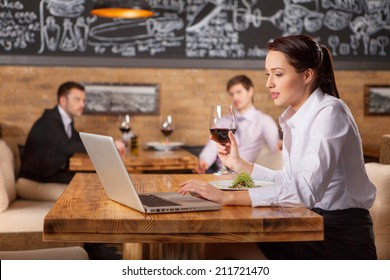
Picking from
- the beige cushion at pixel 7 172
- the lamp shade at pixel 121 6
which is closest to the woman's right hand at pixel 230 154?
the beige cushion at pixel 7 172

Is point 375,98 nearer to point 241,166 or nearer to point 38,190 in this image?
point 38,190

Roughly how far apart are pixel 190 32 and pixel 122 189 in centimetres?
326

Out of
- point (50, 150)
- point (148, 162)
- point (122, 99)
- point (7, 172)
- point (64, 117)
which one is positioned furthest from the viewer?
point (122, 99)

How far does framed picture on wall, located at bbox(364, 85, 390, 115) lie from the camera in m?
4.86

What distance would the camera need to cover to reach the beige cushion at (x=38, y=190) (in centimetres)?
378

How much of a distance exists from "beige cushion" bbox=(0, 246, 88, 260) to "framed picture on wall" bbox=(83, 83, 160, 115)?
2.70 m

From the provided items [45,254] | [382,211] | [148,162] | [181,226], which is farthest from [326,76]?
[148,162]

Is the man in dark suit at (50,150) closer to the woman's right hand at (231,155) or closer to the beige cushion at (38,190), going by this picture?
the beige cushion at (38,190)

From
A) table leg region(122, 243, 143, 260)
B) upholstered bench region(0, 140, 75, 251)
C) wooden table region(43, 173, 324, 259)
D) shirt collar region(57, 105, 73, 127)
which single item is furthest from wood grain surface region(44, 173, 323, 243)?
shirt collar region(57, 105, 73, 127)

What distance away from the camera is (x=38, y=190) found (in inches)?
149

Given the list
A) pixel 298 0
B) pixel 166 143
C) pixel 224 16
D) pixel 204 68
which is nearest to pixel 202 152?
pixel 166 143

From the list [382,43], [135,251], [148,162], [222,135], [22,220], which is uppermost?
[382,43]

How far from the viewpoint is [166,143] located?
4227 millimetres
